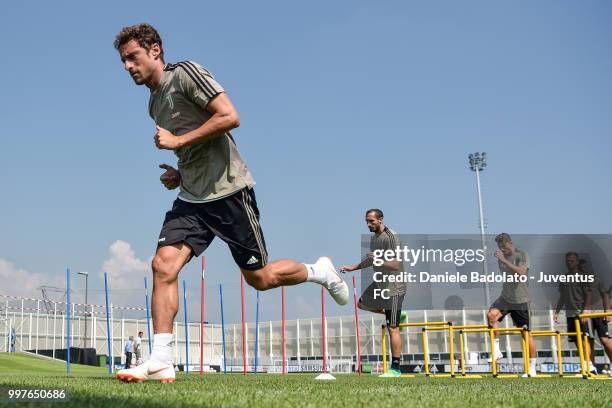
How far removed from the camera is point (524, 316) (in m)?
8.07

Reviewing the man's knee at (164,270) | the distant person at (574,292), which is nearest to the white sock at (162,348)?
the man's knee at (164,270)

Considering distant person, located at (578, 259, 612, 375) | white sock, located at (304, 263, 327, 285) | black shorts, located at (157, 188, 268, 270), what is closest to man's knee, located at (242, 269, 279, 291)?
black shorts, located at (157, 188, 268, 270)

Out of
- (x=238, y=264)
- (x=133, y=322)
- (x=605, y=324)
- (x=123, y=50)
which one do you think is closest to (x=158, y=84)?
(x=123, y=50)

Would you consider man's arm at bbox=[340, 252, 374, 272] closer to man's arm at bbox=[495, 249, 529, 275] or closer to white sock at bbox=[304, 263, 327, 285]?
man's arm at bbox=[495, 249, 529, 275]

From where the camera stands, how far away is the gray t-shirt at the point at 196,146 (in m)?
3.55

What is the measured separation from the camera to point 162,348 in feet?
11.1

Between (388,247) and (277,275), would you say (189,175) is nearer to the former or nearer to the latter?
(277,275)

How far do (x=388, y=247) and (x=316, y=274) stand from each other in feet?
11.3

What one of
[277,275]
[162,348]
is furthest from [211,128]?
[162,348]

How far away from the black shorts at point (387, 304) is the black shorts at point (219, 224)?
3966 millimetres

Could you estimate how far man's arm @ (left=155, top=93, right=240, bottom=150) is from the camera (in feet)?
11.3

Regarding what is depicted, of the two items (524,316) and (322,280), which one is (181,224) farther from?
(524,316)

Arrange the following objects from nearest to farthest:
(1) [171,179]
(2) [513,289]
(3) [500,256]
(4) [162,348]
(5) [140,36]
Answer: (4) [162,348] → (5) [140,36] → (1) [171,179] → (3) [500,256] → (2) [513,289]

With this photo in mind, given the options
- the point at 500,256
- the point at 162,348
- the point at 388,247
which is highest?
the point at 388,247
